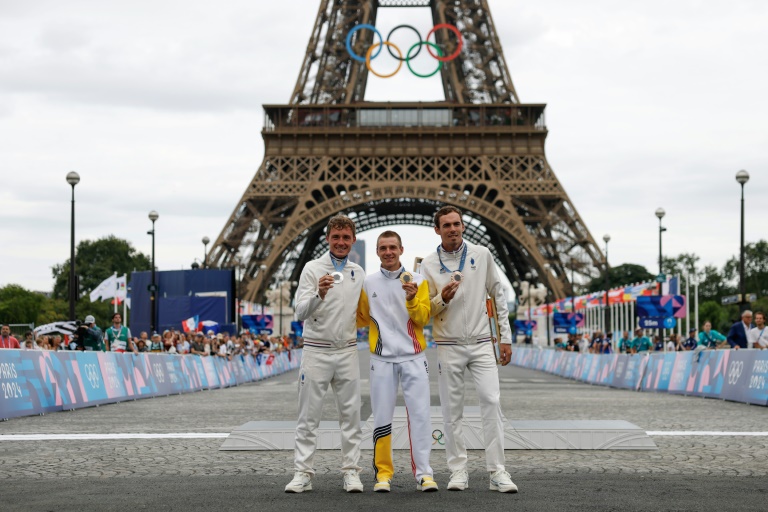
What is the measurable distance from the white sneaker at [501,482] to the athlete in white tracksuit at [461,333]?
5 cm

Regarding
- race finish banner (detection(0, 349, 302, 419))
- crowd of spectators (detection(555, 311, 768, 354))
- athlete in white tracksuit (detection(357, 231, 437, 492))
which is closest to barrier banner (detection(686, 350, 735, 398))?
crowd of spectators (detection(555, 311, 768, 354))

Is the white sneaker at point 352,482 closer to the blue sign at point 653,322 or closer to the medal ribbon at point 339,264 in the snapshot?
the medal ribbon at point 339,264

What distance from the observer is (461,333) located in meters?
7.60

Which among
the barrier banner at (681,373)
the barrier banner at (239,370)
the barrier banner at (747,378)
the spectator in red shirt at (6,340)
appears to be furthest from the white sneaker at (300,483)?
the barrier banner at (239,370)

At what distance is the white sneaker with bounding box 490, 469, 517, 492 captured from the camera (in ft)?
23.8

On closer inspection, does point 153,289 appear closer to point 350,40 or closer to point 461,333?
point 350,40

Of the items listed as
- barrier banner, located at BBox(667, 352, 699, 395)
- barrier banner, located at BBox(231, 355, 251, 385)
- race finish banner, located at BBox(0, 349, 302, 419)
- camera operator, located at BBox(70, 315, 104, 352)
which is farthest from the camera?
barrier banner, located at BBox(231, 355, 251, 385)

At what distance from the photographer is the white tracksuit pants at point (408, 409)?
7.47m

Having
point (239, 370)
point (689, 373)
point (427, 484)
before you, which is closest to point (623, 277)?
point (239, 370)

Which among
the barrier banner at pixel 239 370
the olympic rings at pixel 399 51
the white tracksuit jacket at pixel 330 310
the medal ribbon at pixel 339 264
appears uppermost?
the olympic rings at pixel 399 51

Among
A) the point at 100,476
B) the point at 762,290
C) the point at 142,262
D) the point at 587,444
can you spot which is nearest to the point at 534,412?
the point at 587,444

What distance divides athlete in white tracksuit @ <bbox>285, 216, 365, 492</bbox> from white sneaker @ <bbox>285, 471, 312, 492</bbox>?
0.01 metres

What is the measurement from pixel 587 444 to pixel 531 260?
168 ft

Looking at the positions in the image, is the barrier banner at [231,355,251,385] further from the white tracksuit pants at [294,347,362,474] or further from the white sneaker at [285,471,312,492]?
the white sneaker at [285,471,312,492]
